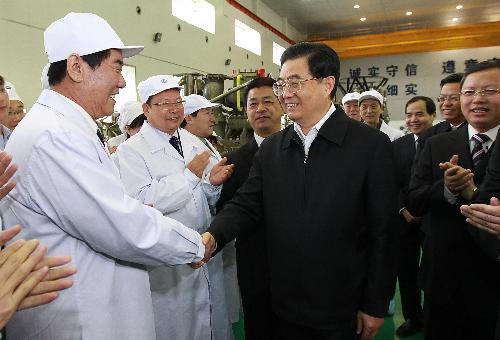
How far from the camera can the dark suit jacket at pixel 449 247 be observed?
Answer: 1953 mm

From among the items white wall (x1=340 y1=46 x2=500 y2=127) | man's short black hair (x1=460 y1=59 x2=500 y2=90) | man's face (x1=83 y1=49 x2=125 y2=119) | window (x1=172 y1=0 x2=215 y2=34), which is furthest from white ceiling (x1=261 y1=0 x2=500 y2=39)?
man's face (x1=83 y1=49 x2=125 y2=119)

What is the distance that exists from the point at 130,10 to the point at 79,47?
628 cm

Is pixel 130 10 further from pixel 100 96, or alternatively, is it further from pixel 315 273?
pixel 315 273

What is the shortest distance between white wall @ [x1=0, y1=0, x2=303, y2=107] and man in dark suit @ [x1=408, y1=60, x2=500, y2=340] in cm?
515

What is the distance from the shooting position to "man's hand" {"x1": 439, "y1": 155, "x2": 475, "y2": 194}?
1.83 metres

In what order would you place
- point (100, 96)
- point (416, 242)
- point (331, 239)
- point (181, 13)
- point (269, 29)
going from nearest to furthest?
point (100, 96), point (331, 239), point (416, 242), point (181, 13), point (269, 29)

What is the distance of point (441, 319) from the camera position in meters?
2.08

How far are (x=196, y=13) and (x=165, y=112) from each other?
747 centimetres

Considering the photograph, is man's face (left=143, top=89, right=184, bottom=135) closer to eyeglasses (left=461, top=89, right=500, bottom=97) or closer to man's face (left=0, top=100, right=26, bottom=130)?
eyeglasses (left=461, top=89, right=500, bottom=97)

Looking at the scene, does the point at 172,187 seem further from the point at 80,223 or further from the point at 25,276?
the point at 25,276

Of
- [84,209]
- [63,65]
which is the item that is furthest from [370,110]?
[84,209]

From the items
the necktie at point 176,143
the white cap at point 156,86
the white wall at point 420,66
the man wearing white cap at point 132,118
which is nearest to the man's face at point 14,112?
the man wearing white cap at point 132,118

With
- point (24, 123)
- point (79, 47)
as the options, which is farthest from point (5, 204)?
point (79, 47)

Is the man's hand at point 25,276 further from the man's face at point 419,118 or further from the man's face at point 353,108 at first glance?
the man's face at point 353,108
